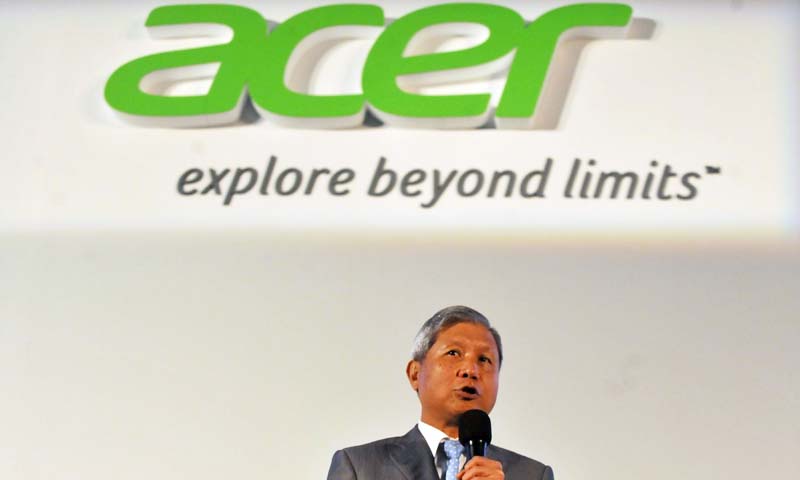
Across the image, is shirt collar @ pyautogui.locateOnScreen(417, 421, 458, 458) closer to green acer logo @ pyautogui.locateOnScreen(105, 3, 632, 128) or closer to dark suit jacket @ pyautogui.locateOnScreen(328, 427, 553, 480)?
dark suit jacket @ pyautogui.locateOnScreen(328, 427, 553, 480)

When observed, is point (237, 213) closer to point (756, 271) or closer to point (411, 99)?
point (411, 99)

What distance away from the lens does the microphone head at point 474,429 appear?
10.1 ft

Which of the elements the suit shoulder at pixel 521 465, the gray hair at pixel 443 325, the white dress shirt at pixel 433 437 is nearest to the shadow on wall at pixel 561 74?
the gray hair at pixel 443 325

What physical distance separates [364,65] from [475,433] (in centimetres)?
193

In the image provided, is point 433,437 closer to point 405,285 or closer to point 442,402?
point 442,402

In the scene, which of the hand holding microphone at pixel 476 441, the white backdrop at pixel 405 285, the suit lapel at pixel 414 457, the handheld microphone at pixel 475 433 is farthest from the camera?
the white backdrop at pixel 405 285

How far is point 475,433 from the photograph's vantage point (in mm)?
3084

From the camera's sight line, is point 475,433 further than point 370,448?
No

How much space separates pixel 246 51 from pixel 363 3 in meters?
0.45

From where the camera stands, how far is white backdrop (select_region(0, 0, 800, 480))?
4.32 metres

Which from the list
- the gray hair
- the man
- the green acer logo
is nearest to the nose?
the man

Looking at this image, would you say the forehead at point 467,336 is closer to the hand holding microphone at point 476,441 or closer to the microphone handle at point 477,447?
the hand holding microphone at point 476,441

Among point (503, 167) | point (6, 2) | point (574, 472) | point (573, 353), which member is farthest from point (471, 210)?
point (6, 2)

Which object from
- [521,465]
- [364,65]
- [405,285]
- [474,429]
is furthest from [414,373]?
[364,65]
